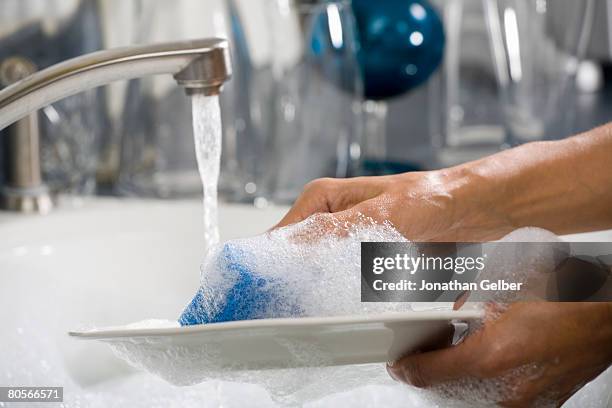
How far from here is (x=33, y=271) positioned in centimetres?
76

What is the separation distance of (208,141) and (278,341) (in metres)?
0.20

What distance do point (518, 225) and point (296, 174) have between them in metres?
0.38

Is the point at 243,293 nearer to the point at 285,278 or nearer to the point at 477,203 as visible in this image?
the point at 285,278

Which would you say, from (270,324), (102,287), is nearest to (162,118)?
(102,287)

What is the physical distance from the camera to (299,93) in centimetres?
90

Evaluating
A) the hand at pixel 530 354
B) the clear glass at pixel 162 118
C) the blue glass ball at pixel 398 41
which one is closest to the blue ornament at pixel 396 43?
the blue glass ball at pixel 398 41

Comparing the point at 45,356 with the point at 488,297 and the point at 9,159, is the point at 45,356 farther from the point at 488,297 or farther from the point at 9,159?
the point at 488,297

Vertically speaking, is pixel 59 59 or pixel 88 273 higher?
pixel 59 59

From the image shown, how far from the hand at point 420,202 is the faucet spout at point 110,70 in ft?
0.30

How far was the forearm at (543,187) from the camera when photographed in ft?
1.77

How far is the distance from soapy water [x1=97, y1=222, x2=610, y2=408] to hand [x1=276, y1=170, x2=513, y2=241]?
0.04 m

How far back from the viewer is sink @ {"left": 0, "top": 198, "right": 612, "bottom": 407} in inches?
25.8

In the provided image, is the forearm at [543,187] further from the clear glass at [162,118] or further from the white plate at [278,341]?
the clear glass at [162,118]

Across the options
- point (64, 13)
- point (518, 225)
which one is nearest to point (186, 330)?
point (518, 225)
